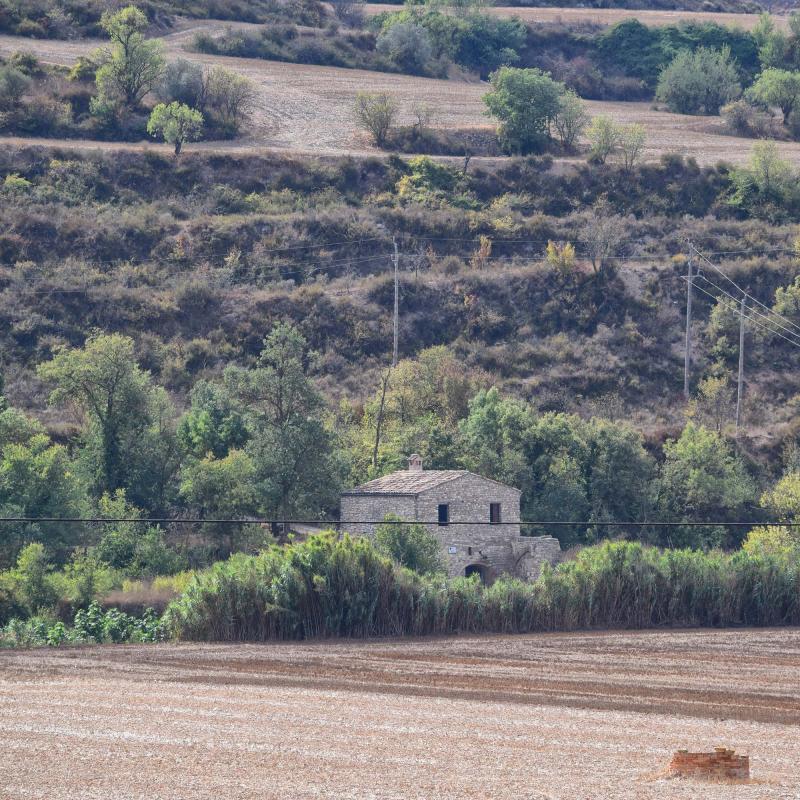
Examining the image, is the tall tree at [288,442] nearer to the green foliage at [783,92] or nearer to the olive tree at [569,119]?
the olive tree at [569,119]

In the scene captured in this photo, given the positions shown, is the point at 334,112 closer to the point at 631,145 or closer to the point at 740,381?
the point at 631,145

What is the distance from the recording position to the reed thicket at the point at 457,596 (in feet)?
104

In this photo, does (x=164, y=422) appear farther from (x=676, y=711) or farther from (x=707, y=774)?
(x=707, y=774)

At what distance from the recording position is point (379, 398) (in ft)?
202

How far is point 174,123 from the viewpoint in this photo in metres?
86.1

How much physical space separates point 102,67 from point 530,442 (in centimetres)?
4654

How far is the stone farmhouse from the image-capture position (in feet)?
153

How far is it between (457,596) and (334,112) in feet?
226

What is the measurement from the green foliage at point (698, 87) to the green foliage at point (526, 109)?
2082 cm

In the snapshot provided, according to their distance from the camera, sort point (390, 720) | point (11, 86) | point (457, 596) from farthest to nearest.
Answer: point (11, 86), point (457, 596), point (390, 720)

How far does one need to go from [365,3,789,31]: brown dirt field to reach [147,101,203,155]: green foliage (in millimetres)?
43496

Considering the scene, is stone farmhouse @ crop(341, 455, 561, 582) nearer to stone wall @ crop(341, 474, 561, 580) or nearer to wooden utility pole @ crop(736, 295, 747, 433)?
stone wall @ crop(341, 474, 561, 580)

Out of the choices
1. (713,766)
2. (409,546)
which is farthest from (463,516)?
(713,766)

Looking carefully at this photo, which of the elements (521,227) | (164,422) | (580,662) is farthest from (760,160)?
(580,662)
